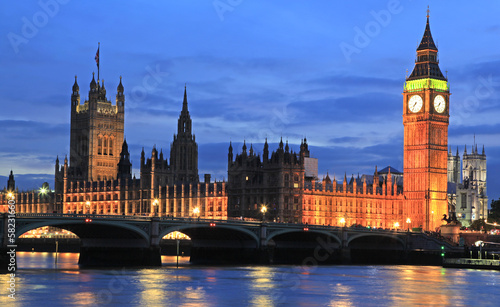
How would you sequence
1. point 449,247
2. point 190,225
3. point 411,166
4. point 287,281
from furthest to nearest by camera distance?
point 411,166, point 449,247, point 190,225, point 287,281

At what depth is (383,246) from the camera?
130500 millimetres

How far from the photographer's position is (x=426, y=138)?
16212 cm

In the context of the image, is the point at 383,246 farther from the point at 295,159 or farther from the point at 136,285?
the point at 136,285

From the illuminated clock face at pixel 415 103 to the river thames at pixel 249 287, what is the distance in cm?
6627

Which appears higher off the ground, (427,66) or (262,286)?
(427,66)

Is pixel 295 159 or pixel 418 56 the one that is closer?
pixel 295 159

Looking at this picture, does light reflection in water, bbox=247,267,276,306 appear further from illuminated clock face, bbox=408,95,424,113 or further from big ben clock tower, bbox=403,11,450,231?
illuminated clock face, bbox=408,95,424,113

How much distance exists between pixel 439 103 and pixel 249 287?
316ft

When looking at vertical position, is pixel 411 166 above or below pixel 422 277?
above

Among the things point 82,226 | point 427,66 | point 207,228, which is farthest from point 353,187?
point 82,226

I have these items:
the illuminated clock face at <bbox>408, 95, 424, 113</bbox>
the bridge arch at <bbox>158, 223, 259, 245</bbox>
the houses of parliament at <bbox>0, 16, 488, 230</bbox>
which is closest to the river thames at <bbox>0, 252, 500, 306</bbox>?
the bridge arch at <bbox>158, 223, 259, 245</bbox>

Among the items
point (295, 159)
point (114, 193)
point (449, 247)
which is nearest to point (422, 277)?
point (449, 247)

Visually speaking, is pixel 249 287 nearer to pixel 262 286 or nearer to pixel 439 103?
pixel 262 286

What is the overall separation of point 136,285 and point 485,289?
28.4m
